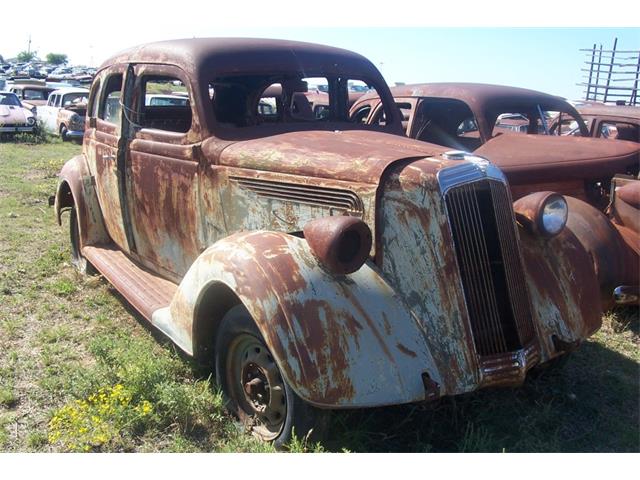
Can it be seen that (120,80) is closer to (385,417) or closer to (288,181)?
(288,181)

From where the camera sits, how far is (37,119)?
Answer: 18016 millimetres

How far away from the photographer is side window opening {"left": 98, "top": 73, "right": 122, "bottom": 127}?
4926mm

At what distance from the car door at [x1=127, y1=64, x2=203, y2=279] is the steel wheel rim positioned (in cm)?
104

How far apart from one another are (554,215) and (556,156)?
2.64 meters

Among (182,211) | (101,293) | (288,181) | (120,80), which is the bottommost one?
(101,293)

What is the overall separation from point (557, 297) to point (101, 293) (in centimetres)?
356

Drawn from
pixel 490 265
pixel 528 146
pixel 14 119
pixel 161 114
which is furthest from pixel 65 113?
pixel 490 265

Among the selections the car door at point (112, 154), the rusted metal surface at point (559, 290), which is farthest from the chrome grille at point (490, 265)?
the car door at point (112, 154)

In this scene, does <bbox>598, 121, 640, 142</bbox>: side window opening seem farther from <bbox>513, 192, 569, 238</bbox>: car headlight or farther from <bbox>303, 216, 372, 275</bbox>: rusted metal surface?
<bbox>303, 216, 372, 275</bbox>: rusted metal surface

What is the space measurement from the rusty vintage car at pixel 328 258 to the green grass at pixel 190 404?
0.85 ft

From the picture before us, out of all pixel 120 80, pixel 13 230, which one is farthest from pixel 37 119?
pixel 120 80

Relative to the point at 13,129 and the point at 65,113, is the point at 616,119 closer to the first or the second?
the point at 65,113

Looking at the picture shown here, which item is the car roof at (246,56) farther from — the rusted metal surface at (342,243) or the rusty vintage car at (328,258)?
the rusted metal surface at (342,243)

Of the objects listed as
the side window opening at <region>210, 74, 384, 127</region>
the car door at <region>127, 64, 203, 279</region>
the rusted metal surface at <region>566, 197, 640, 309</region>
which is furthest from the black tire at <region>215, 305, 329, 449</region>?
the rusted metal surface at <region>566, 197, 640, 309</region>
